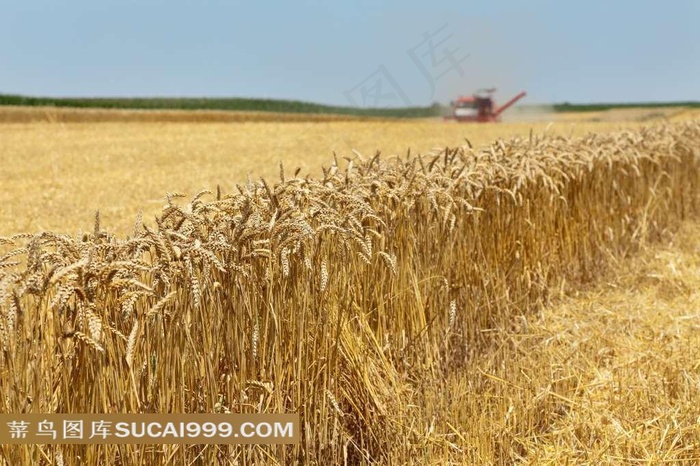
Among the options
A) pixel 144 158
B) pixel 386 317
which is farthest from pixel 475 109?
pixel 386 317

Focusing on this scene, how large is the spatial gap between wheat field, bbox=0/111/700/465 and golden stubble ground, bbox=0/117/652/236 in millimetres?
1149

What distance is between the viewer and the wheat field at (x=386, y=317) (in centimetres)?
185

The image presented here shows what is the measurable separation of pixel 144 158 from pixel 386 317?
42.4 ft

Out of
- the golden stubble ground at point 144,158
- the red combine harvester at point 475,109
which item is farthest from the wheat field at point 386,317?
the red combine harvester at point 475,109

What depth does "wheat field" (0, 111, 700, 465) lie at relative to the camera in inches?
72.7

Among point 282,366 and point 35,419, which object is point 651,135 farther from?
point 35,419

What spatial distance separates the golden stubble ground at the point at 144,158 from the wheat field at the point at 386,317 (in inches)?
45.3

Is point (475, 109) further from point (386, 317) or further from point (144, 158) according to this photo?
point (386, 317)

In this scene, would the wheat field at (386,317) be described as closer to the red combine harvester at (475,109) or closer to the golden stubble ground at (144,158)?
the golden stubble ground at (144,158)

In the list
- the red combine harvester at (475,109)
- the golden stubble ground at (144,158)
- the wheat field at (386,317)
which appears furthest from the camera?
the red combine harvester at (475,109)

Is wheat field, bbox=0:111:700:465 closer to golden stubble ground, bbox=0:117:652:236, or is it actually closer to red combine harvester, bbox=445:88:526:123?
golden stubble ground, bbox=0:117:652:236

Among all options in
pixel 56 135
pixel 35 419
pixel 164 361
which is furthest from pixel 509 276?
pixel 56 135

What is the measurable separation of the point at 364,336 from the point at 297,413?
0.60 meters

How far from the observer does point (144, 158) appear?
14945 millimetres
